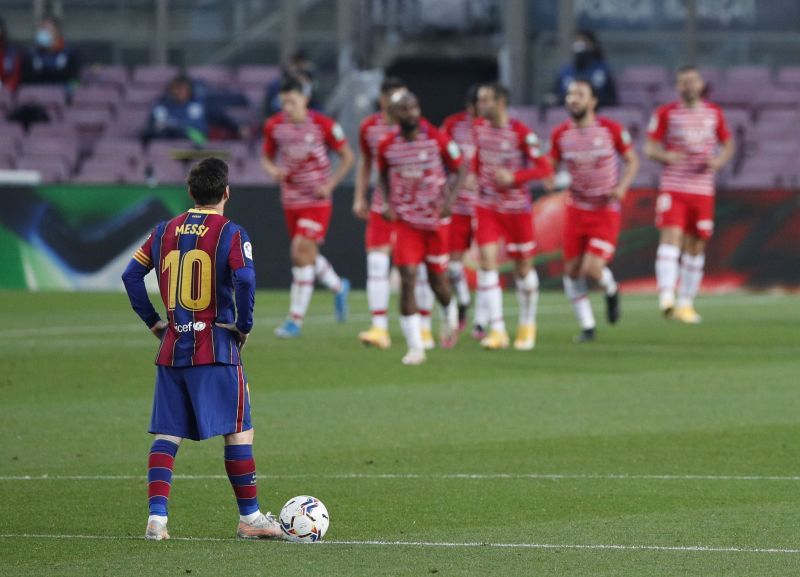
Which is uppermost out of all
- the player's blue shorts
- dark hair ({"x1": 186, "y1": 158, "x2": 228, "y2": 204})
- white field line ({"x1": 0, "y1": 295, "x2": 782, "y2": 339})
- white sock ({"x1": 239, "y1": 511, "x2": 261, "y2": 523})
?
dark hair ({"x1": 186, "y1": 158, "x2": 228, "y2": 204})

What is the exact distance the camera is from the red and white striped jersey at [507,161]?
1507 cm

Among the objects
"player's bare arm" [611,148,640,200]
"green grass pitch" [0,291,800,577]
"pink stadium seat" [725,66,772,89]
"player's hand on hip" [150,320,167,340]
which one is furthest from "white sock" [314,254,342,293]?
"pink stadium seat" [725,66,772,89]

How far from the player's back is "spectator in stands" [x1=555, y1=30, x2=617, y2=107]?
61.5ft

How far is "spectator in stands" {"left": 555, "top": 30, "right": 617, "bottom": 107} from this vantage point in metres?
25.5

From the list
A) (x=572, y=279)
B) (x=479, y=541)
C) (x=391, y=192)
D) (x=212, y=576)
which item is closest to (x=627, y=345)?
(x=572, y=279)

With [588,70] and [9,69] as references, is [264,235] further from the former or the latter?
[9,69]

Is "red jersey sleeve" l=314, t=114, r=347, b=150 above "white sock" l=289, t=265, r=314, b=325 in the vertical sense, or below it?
above

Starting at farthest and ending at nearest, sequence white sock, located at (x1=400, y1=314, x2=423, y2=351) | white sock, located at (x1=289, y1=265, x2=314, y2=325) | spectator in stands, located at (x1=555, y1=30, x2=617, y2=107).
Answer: spectator in stands, located at (x1=555, y1=30, x2=617, y2=107), white sock, located at (x1=289, y1=265, x2=314, y2=325), white sock, located at (x1=400, y1=314, x2=423, y2=351)

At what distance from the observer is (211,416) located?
702cm

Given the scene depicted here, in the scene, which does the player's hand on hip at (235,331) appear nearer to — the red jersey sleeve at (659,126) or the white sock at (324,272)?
the white sock at (324,272)

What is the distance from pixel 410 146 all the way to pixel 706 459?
5056mm

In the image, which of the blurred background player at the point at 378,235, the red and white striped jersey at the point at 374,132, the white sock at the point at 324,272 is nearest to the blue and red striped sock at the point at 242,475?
the blurred background player at the point at 378,235

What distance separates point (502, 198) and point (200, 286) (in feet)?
28.0

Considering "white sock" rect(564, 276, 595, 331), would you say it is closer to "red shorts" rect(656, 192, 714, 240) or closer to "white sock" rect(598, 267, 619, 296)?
"white sock" rect(598, 267, 619, 296)
